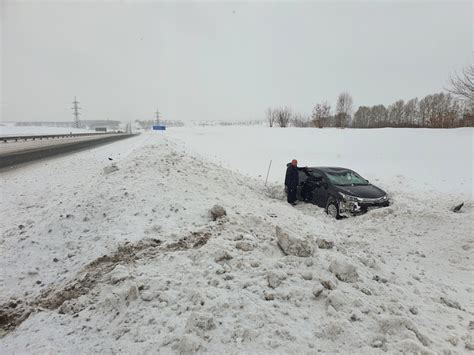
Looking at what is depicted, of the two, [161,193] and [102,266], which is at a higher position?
[161,193]

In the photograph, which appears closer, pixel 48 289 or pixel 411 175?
pixel 48 289

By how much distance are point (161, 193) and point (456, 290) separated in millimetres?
6285

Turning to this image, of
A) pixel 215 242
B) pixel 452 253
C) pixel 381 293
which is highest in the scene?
pixel 215 242

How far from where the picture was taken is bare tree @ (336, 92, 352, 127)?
67.7 meters

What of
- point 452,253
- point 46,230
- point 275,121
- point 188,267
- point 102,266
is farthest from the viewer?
point 275,121

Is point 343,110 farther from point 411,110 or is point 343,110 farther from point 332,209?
point 332,209

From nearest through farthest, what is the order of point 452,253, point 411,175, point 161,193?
point 452,253, point 161,193, point 411,175

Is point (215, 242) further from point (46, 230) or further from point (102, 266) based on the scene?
point (46, 230)

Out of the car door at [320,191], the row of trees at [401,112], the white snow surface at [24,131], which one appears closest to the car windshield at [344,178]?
the car door at [320,191]

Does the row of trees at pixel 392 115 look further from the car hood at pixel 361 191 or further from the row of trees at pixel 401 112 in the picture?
the car hood at pixel 361 191

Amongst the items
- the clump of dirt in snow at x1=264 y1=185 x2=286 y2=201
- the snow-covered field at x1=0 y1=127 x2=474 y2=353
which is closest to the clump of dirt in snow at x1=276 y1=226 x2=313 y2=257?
the snow-covered field at x1=0 y1=127 x2=474 y2=353

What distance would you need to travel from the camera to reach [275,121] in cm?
8475

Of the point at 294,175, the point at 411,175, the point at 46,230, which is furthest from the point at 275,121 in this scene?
the point at 46,230

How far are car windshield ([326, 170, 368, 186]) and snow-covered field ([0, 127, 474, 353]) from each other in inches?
66.0
